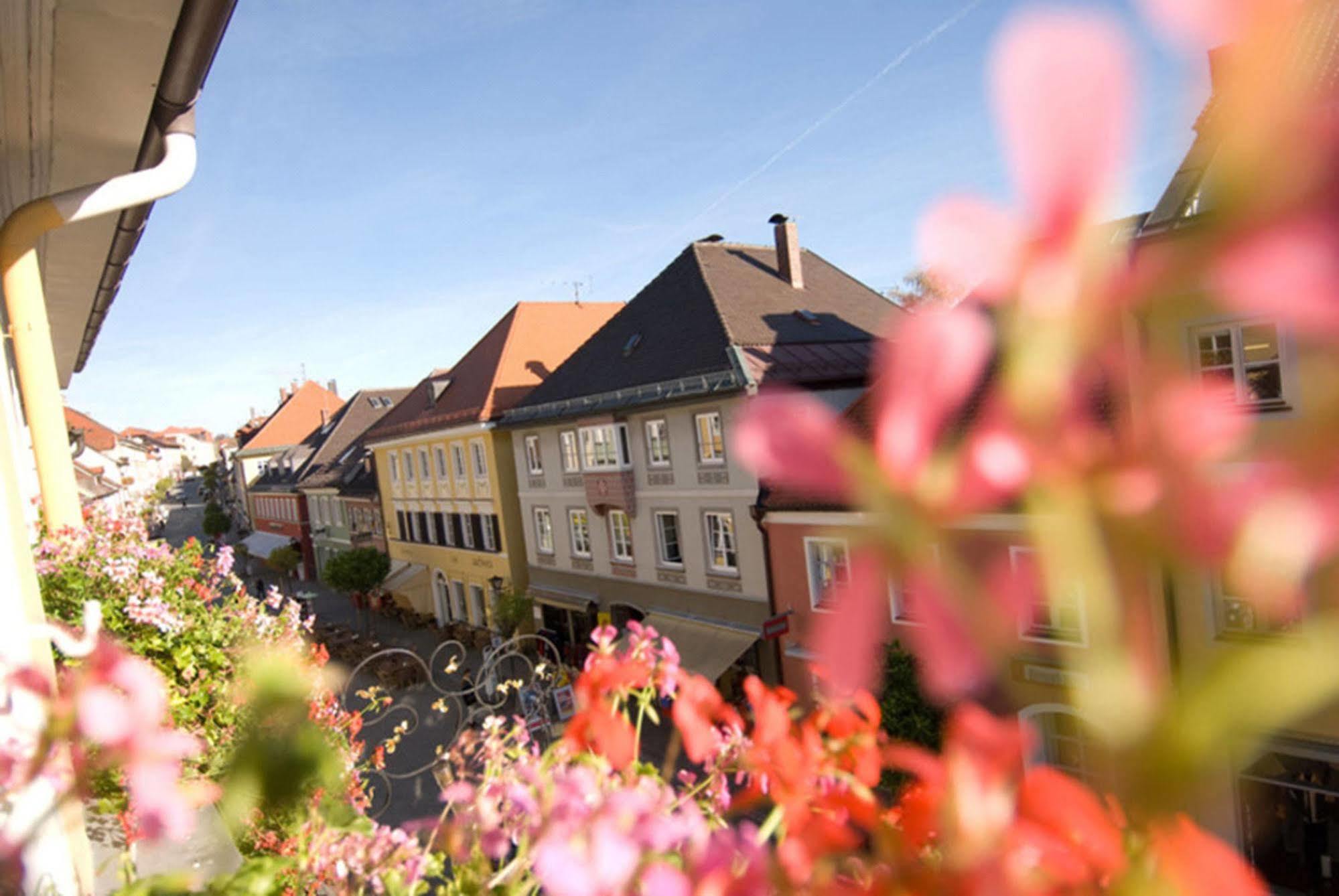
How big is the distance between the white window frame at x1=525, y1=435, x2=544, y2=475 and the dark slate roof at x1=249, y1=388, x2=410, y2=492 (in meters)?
17.8

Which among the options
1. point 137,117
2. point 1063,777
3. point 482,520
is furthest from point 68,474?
point 482,520

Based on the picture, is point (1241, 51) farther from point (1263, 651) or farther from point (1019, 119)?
point (1263, 651)

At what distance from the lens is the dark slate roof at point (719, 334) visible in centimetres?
1670

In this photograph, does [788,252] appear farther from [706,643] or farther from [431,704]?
[431,704]

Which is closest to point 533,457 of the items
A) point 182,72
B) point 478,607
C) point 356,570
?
point 478,607

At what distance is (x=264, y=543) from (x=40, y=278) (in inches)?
1671

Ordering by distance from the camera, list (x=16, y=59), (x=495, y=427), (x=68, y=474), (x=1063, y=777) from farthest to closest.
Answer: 1. (x=495, y=427)
2. (x=68, y=474)
3. (x=16, y=59)
4. (x=1063, y=777)

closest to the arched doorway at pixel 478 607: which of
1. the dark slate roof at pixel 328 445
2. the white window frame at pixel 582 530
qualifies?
the white window frame at pixel 582 530

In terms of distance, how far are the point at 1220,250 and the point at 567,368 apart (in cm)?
2227

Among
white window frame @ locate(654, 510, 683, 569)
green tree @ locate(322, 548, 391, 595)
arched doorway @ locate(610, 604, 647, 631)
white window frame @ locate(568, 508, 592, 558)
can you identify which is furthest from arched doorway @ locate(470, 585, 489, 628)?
white window frame @ locate(654, 510, 683, 569)

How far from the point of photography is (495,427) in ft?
78.2

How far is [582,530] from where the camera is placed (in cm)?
2145

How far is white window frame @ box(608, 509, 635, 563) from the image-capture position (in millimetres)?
19562

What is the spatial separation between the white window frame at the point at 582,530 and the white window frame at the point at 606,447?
133 cm
